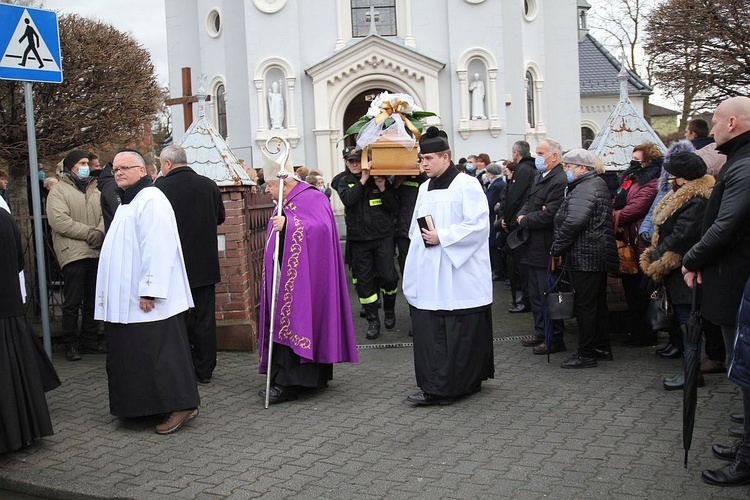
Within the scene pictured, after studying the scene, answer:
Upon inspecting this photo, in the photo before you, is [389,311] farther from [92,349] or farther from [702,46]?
[702,46]

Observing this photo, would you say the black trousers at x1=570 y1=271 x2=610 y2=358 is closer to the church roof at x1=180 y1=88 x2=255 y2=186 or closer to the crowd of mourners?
the crowd of mourners

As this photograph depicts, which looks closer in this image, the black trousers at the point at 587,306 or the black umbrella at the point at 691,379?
the black umbrella at the point at 691,379

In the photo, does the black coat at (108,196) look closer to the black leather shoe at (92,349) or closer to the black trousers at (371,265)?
the black leather shoe at (92,349)

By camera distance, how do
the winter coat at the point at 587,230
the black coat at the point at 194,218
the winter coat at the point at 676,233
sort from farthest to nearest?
the winter coat at the point at 587,230, the black coat at the point at 194,218, the winter coat at the point at 676,233

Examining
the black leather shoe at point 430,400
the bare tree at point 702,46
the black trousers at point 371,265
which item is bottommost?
the black leather shoe at point 430,400

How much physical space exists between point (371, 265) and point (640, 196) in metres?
2.98

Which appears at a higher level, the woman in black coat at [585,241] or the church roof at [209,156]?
the church roof at [209,156]

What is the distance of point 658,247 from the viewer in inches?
255

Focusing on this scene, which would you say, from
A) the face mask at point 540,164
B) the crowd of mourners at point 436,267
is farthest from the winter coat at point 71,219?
the face mask at point 540,164

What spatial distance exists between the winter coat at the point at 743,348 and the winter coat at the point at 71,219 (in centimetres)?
601

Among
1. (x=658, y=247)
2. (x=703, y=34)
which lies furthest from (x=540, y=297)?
(x=703, y=34)

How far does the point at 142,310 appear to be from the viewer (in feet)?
18.8

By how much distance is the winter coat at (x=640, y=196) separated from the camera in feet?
24.8

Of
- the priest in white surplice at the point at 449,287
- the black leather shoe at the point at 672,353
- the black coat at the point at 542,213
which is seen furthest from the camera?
the black coat at the point at 542,213
